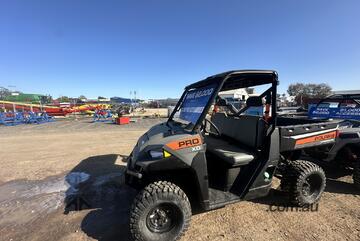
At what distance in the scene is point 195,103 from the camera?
3396 millimetres

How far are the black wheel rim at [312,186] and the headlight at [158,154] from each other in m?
2.33

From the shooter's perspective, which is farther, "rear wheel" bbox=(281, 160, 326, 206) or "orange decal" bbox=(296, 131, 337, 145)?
"orange decal" bbox=(296, 131, 337, 145)

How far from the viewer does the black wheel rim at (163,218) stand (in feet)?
8.93

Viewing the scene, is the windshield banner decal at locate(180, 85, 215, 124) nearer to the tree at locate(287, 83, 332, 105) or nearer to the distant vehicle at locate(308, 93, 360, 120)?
the distant vehicle at locate(308, 93, 360, 120)

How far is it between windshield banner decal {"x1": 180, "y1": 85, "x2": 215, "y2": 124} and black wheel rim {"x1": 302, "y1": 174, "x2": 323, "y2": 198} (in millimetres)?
2044

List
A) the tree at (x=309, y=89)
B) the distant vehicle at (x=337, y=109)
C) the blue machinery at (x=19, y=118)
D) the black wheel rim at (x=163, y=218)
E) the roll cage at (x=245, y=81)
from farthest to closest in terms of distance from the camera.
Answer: the tree at (x=309, y=89)
the blue machinery at (x=19, y=118)
the distant vehicle at (x=337, y=109)
the roll cage at (x=245, y=81)
the black wheel rim at (x=163, y=218)

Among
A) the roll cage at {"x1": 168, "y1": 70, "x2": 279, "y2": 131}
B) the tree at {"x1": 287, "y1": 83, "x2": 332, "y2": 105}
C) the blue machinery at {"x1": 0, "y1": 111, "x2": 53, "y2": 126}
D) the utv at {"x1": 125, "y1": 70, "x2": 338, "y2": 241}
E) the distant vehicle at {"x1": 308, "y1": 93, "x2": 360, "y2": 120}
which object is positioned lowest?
the blue machinery at {"x1": 0, "y1": 111, "x2": 53, "y2": 126}

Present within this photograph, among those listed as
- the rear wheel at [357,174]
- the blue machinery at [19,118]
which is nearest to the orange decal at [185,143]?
the rear wheel at [357,174]

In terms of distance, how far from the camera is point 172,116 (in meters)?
4.17

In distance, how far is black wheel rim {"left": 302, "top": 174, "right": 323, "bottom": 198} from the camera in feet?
11.6

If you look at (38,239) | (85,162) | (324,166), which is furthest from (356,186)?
(85,162)

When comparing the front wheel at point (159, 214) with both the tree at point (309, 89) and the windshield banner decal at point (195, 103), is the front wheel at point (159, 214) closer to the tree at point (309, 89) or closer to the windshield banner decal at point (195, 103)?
the windshield banner decal at point (195, 103)

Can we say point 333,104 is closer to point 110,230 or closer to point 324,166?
point 324,166

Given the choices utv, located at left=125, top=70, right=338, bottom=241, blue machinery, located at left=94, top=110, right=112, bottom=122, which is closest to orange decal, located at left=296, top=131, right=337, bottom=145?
utv, located at left=125, top=70, right=338, bottom=241
